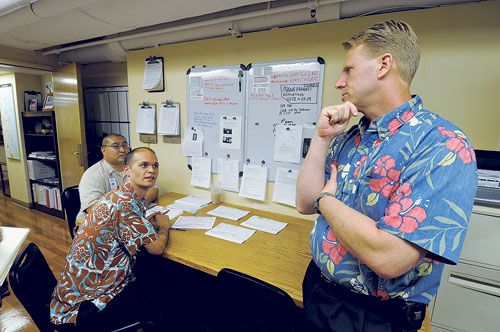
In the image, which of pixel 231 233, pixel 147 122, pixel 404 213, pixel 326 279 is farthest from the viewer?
pixel 147 122

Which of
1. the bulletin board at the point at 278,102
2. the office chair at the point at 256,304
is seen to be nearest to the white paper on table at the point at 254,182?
the bulletin board at the point at 278,102

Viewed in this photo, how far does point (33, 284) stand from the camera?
45.1 inches

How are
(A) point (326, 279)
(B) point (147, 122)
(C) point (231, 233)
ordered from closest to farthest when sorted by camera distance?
(A) point (326, 279)
(C) point (231, 233)
(B) point (147, 122)

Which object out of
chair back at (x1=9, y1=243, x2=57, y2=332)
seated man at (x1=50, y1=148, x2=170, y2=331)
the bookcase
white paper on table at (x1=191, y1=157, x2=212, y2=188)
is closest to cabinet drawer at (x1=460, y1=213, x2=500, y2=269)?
seated man at (x1=50, y1=148, x2=170, y2=331)

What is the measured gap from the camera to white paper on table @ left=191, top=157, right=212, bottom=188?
225 cm

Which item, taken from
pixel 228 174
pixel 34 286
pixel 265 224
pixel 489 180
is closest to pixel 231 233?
pixel 265 224

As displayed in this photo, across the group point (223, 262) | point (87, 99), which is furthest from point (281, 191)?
point (87, 99)

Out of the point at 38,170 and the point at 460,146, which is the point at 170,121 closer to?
the point at 460,146

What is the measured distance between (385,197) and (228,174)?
1.55m

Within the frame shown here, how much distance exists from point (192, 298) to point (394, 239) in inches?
75.4

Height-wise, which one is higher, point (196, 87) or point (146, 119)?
point (196, 87)

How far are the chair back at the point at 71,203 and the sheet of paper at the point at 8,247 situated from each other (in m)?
0.41

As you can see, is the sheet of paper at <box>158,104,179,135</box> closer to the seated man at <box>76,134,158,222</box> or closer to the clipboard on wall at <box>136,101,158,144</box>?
the clipboard on wall at <box>136,101,158,144</box>

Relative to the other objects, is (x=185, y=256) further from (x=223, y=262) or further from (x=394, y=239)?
(x=394, y=239)
